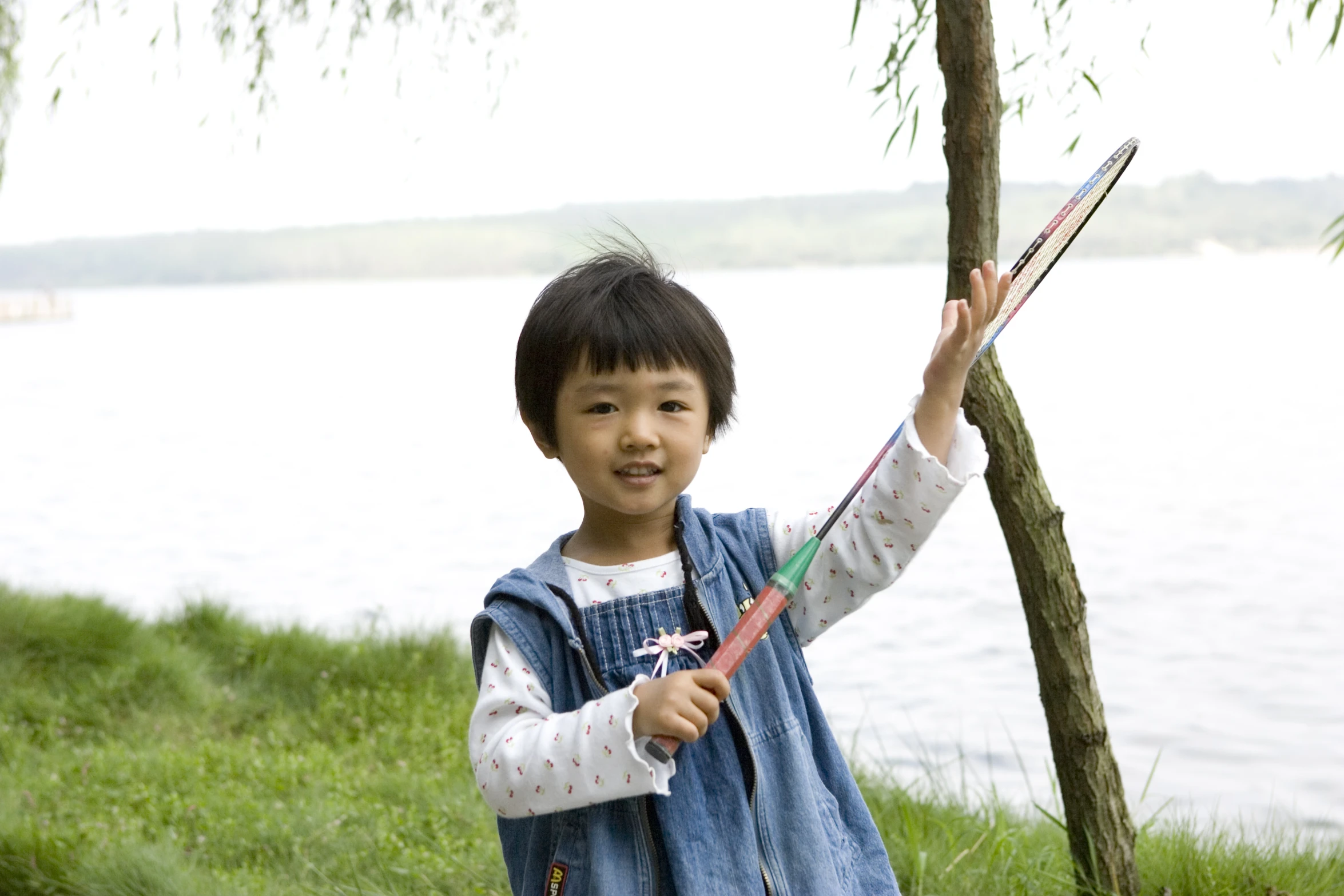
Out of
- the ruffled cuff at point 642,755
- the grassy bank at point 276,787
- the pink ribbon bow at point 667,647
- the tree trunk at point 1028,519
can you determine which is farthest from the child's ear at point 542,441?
the grassy bank at point 276,787

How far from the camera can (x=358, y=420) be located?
17828mm

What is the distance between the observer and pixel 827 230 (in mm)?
55344

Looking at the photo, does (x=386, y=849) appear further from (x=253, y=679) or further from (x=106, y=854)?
(x=253, y=679)

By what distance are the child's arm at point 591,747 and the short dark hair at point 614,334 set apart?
387 millimetres

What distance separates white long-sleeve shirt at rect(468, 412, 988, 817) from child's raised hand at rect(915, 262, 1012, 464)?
0.07ft

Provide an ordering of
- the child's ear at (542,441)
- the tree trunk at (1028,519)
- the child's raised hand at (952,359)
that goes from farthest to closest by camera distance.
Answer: the tree trunk at (1028,519)
the child's ear at (542,441)
the child's raised hand at (952,359)

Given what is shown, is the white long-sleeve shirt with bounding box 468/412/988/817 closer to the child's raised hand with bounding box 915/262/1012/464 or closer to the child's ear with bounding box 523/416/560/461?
the child's raised hand with bounding box 915/262/1012/464

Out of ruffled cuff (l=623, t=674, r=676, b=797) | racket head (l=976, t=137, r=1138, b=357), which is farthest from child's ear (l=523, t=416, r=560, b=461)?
racket head (l=976, t=137, r=1138, b=357)

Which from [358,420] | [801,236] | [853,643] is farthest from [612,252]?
[801,236]

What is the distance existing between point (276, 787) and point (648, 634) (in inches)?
91.8

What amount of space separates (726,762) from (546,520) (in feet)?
28.7

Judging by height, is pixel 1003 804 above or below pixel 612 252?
below

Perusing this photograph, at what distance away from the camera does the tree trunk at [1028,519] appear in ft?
6.90

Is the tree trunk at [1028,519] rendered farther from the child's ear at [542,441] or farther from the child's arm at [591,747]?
the child's arm at [591,747]
